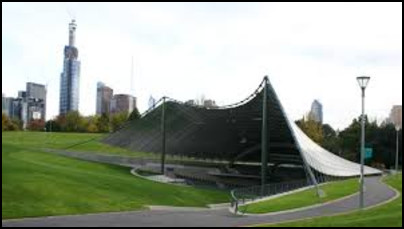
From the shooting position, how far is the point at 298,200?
3772cm

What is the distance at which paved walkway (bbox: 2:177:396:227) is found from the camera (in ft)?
82.4

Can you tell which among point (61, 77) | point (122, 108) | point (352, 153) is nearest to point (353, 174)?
point (352, 153)

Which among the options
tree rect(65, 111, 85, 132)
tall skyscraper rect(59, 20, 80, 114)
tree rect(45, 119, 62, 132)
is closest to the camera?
tree rect(65, 111, 85, 132)

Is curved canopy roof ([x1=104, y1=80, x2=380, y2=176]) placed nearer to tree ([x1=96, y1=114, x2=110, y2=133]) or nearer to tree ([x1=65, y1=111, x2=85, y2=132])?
tree ([x1=96, y1=114, x2=110, y2=133])

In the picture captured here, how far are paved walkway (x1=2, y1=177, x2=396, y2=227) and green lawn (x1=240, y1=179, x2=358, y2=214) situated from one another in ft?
3.69

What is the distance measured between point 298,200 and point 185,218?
36.0ft

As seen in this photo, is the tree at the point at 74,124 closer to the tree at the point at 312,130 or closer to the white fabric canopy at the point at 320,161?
the tree at the point at 312,130

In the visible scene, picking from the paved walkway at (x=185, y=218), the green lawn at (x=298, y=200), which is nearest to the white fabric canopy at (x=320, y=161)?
the green lawn at (x=298, y=200)

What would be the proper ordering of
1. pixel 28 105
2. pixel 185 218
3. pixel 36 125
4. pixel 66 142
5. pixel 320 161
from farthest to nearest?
pixel 28 105 < pixel 36 125 < pixel 66 142 < pixel 320 161 < pixel 185 218

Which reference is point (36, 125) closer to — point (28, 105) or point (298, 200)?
point (28, 105)

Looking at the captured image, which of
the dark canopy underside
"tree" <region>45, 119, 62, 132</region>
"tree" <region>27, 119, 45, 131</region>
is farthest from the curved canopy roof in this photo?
"tree" <region>27, 119, 45, 131</region>

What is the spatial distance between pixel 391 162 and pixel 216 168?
31.3m

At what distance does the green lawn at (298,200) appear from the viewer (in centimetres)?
3391

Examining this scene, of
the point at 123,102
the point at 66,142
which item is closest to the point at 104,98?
the point at 123,102
